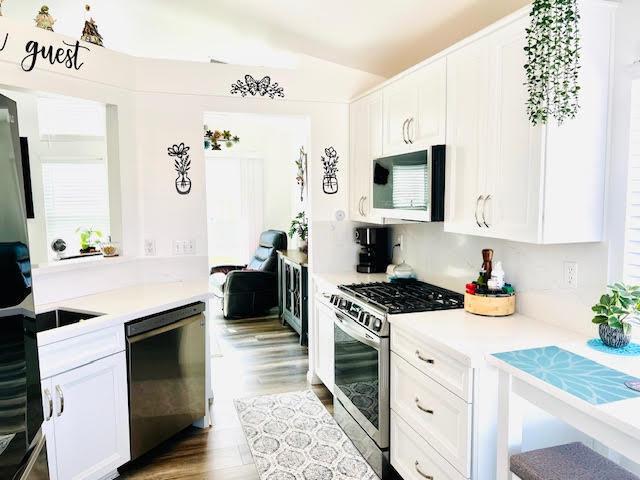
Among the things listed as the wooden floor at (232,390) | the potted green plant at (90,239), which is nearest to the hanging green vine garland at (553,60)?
the wooden floor at (232,390)

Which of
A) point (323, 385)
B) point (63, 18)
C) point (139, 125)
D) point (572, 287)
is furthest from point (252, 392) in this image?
point (63, 18)

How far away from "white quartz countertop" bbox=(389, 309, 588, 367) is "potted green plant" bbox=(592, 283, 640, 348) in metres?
0.15

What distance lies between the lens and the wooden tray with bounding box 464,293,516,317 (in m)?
2.33

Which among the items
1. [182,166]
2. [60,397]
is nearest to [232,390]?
[60,397]

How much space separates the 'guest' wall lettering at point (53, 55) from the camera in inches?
104

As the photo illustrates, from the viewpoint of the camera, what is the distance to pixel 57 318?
277 centimetres

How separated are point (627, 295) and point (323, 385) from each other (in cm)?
254

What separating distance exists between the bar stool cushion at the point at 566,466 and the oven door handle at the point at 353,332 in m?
0.99

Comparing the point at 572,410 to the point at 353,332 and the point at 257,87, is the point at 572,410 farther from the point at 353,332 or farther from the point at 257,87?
the point at 257,87

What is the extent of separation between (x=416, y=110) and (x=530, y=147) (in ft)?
3.18

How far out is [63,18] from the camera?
3656 mm

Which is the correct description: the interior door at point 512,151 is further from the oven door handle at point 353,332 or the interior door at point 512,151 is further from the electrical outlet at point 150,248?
the electrical outlet at point 150,248

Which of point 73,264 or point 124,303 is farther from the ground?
point 73,264

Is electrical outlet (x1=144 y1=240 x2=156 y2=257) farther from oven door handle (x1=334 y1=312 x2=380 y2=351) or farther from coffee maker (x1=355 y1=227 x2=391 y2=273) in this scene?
coffee maker (x1=355 y1=227 x2=391 y2=273)
